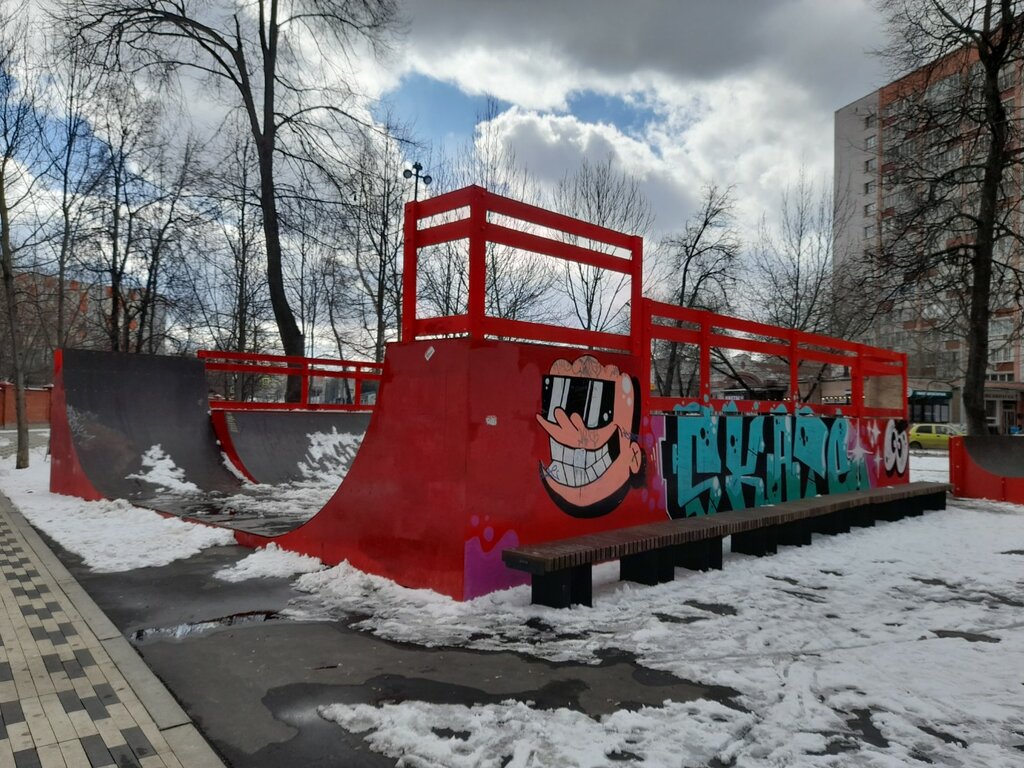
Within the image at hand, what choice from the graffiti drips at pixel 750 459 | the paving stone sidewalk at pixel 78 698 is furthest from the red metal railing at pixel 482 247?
the paving stone sidewalk at pixel 78 698

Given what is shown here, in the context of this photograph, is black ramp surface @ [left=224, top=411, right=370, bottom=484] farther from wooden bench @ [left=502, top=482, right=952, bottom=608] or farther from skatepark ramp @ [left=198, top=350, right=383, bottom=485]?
wooden bench @ [left=502, top=482, right=952, bottom=608]

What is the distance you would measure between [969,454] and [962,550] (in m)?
6.32

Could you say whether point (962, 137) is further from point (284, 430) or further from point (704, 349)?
point (284, 430)

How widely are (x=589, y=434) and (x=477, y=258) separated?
6.44 ft

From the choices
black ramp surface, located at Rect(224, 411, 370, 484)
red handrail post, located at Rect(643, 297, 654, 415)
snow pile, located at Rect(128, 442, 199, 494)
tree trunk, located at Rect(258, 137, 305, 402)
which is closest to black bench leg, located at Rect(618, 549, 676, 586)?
red handrail post, located at Rect(643, 297, 654, 415)

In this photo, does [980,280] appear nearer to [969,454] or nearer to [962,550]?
[969,454]

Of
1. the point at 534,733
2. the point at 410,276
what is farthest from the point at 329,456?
the point at 534,733

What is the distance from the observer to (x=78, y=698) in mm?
3344

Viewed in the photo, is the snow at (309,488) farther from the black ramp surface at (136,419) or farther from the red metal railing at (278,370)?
the red metal railing at (278,370)

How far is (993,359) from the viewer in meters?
57.0

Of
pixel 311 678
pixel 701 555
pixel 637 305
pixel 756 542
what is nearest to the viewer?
pixel 311 678

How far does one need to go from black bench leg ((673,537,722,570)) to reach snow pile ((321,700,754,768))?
10.1ft

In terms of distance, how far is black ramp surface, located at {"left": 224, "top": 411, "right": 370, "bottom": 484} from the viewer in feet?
39.9

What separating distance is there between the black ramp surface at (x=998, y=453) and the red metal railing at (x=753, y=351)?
6.46 ft
